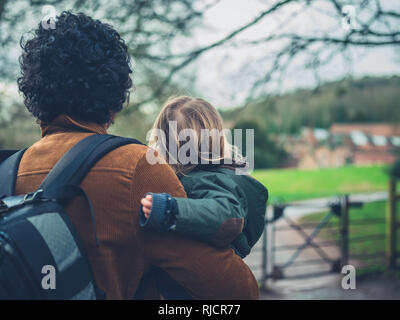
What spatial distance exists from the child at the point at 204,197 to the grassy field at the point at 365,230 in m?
5.45

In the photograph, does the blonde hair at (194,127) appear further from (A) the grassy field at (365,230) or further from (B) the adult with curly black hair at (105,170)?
(A) the grassy field at (365,230)

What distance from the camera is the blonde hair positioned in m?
1.68

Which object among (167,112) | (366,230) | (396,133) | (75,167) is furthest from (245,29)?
(396,133)

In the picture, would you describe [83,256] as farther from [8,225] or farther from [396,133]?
[396,133]

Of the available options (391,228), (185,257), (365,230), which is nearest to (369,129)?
(365,230)

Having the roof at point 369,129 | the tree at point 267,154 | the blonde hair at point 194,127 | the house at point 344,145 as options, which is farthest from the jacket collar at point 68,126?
the tree at point 267,154

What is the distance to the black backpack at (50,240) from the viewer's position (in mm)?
934

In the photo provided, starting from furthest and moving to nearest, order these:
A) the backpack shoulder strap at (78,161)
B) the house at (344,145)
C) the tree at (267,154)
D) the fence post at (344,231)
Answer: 1. the tree at (267,154)
2. the house at (344,145)
3. the fence post at (344,231)
4. the backpack shoulder strap at (78,161)

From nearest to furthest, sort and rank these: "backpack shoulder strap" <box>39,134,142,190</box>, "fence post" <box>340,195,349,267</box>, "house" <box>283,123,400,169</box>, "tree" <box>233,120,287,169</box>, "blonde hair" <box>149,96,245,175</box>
Answer: 1. "backpack shoulder strap" <box>39,134,142,190</box>
2. "blonde hair" <box>149,96,245,175</box>
3. "fence post" <box>340,195,349,267</box>
4. "house" <box>283,123,400,169</box>
5. "tree" <box>233,120,287,169</box>

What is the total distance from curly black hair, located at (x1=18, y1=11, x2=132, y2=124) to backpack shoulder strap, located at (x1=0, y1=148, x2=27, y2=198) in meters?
0.16

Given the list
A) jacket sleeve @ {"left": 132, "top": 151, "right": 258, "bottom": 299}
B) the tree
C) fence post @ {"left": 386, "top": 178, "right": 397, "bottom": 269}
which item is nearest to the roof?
the tree

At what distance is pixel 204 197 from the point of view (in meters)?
1.42

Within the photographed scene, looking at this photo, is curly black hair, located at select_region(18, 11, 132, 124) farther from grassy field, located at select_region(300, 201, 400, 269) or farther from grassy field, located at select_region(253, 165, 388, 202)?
grassy field, located at select_region(253, 165, 388, 202)
